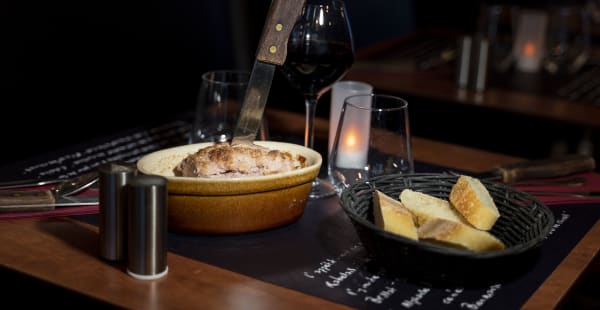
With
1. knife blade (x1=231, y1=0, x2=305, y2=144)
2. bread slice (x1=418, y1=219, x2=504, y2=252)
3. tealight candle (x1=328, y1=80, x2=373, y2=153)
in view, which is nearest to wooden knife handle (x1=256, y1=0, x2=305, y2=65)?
knife blade (x1=231, y1=0, x2=305, y2=144)

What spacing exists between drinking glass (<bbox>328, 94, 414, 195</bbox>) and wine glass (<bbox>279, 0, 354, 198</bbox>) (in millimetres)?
65

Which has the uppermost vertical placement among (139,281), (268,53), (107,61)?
(268,53)

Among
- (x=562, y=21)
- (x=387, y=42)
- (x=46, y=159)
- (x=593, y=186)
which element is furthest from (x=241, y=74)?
(x=562, y=21)

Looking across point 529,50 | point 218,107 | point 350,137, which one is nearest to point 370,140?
point 350,137

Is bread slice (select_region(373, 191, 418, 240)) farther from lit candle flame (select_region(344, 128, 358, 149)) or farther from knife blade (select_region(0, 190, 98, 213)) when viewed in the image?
knife blade (select_region(0, 190, 98, 213))

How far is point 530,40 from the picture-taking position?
7.31ft

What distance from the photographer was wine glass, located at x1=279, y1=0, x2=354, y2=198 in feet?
3.84

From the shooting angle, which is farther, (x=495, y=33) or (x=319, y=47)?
(x=495, y=33)

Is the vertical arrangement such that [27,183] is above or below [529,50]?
below

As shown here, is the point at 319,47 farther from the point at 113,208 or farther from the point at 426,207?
the point at 113,208

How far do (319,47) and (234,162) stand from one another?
0.82 ft

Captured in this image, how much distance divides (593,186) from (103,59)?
3.88ft

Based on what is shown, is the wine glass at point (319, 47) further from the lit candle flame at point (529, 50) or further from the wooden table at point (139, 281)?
the lit candle flame at point (529, 50)

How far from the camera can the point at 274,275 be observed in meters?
0.93
